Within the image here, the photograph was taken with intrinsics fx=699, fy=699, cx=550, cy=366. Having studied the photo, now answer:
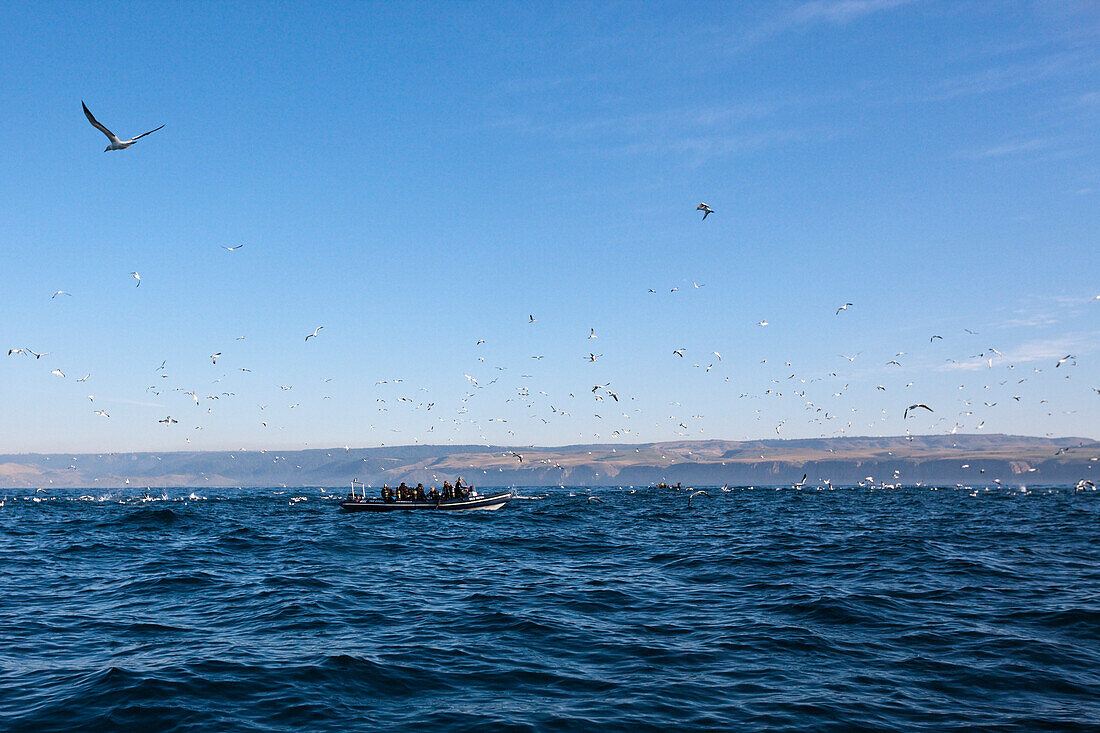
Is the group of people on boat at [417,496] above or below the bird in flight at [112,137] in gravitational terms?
below

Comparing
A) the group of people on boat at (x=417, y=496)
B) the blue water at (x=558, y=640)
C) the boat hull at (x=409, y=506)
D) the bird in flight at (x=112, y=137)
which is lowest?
the boat hull at (x=409, y=506)

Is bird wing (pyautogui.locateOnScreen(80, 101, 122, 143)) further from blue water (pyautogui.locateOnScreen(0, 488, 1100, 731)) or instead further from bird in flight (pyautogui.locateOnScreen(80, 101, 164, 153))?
blue water (pyautogui.locateOnScreen(0, 488, 1100, 731))

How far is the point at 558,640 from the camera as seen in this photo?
13.9 meters

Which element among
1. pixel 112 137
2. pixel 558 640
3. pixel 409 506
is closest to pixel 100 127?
pixel 112 137

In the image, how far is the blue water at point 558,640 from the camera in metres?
9.76

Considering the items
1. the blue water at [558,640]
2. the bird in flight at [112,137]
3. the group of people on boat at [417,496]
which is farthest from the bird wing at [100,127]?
the group of people on boat at [417,496]

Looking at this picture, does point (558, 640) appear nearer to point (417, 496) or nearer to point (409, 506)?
point (409, 506)

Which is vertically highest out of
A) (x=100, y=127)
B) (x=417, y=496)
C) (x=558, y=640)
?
(x=100, y=127)

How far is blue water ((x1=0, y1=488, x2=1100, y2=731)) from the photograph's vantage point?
32.0 ft

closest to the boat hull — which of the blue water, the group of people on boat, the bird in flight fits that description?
the group of people on boat

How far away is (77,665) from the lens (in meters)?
12.2

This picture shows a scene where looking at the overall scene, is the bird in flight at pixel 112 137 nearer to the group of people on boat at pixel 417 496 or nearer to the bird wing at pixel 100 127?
the bird wing at pixel 100 127

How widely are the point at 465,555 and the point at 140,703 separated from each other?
18.3 meters

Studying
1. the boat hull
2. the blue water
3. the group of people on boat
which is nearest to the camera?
the blue water
